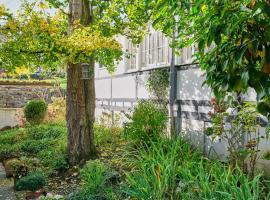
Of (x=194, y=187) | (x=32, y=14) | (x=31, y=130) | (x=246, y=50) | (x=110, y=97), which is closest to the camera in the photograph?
(x=246, y=50)

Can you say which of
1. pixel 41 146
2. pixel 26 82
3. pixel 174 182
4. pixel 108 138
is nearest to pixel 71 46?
pixel 174 182

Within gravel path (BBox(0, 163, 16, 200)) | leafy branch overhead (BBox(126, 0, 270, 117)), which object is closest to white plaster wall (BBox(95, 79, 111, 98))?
gravel path (BBox(0, 163, 16, 200))

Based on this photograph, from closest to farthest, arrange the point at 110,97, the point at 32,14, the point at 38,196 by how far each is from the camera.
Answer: the point at 38,196
the point at 32,14
the point at 110,97

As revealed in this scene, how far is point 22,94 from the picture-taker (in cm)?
1839

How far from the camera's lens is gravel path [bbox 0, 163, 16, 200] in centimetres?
570

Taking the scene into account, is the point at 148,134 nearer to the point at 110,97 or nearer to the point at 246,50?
the point at 246,50

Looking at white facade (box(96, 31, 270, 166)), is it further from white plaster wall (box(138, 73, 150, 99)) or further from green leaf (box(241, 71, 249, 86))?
green leaf (box(241, 71, 249, 86))

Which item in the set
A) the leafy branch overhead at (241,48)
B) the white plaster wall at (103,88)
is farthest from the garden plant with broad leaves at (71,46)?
the white plaster wall at (103,88)

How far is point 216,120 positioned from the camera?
18.1 ft

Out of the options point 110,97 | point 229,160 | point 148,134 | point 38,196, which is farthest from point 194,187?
point 110,97

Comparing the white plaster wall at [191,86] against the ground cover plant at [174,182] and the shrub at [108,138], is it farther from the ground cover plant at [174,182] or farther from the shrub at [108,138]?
the shrub at [108,138]

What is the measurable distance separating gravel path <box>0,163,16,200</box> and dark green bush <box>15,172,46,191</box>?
0.59ft

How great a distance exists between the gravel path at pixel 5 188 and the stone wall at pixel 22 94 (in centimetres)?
1074

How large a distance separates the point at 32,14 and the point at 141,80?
5010mm
